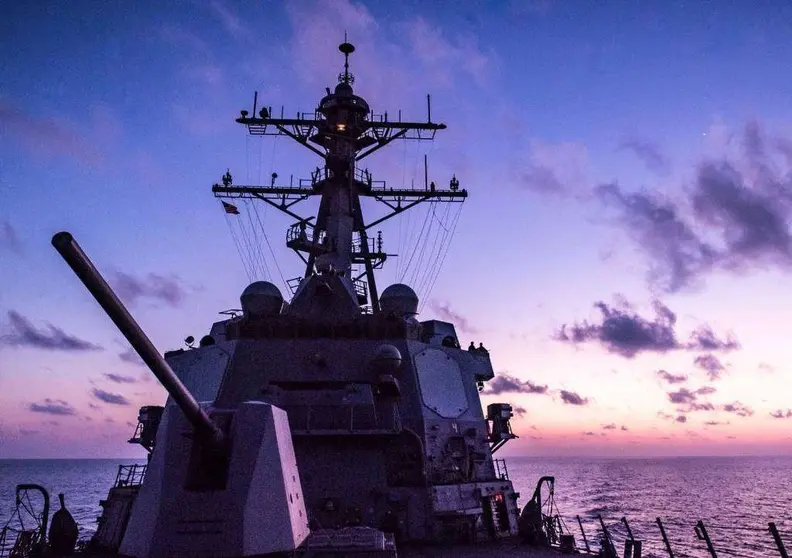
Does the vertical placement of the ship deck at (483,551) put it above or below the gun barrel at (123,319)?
below

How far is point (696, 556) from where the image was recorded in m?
25.2

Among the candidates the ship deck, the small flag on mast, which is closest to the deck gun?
the ship deck

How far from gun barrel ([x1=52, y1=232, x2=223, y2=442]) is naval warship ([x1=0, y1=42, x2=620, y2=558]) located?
15 millimetres

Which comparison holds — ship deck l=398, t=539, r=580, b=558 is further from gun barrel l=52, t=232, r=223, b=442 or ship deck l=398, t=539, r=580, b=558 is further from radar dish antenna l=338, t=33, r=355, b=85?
radar dish antenna l=338, t=33, r=355, b=85

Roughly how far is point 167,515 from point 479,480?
23.2 ft

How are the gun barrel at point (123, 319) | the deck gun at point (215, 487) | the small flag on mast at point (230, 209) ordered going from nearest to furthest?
the gun barrel at point (123, 319)
the deck gun at point (215, 487)
the small flag on mast at point (230, 209)

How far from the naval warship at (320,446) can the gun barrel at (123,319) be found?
15mm

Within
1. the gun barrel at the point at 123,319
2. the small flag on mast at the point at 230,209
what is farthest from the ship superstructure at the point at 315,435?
the small flag on mast at the point at 230,209

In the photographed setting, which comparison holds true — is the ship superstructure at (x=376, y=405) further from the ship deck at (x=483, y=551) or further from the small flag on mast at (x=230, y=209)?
the small flag on mast at (x=230, y=209)

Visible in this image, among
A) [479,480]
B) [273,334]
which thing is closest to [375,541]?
[479,480]

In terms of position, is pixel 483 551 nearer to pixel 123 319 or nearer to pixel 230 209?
pixel 123 319

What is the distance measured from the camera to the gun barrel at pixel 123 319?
3.54 meters

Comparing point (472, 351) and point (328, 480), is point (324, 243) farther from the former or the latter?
point (328, 480)

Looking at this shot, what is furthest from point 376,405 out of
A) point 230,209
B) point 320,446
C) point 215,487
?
point 230,209
